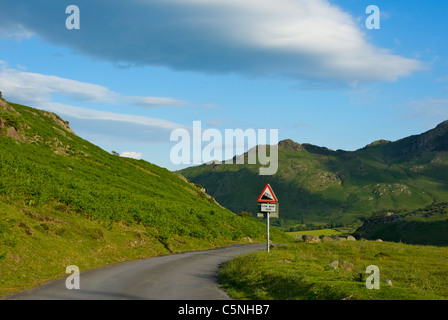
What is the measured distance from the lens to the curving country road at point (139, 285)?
1431 centimetres

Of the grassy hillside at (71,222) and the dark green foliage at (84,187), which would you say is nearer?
the grassy hillside at (71,222)

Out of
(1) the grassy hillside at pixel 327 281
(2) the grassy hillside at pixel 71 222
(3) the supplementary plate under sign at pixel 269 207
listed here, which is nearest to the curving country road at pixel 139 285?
(1) the grassy hillside at pixel 327 281

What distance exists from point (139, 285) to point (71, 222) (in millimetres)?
13896

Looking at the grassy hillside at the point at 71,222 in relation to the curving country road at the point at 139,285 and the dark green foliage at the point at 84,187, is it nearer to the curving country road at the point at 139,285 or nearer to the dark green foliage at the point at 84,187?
the dark green foliage at the point at 84,187

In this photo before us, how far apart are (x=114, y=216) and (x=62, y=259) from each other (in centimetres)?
1257

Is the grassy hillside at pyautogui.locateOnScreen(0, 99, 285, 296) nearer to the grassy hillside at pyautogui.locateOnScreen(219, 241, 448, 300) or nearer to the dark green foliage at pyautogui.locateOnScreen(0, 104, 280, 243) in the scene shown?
the dark green foliage at pyautogui.locateOnScreen(0, 104, 280, 243)

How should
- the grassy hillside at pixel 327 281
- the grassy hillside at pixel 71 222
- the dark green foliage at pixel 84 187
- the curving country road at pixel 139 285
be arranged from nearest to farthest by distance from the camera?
1. the grassy hillside at pixel 327 281
2. the curving country road at pixel 139 285
3. the grassy hillside at pixel 71 222
4. the dark green foliage at pixel 84 187

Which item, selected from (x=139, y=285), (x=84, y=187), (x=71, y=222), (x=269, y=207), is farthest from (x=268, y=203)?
(x=84, y=187)

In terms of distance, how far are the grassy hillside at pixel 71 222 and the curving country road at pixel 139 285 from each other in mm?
1626

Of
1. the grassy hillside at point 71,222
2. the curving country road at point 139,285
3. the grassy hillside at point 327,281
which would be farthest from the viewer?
the grassy hillside at point 71,222

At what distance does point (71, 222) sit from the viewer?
28344mm

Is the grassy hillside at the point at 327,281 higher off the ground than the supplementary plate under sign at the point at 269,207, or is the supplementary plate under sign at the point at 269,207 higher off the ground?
the supplementary plate under sign at the point at 269,207
